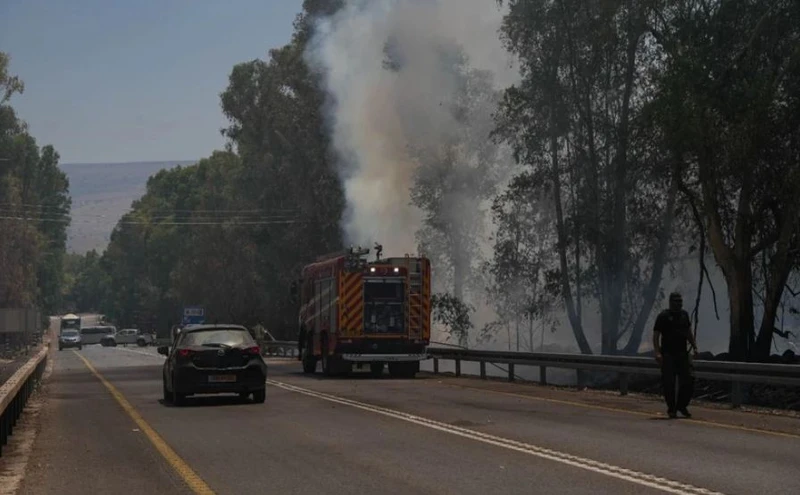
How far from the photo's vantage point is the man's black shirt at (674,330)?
19.1m

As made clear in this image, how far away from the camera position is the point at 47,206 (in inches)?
5443

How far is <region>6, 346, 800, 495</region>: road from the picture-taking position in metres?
11.5

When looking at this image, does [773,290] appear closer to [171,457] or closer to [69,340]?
[171,457]

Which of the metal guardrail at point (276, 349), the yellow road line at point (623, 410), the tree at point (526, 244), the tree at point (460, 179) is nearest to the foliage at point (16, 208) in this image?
the metal guardrail at point (276, 349)

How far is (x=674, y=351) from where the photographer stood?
1906cm

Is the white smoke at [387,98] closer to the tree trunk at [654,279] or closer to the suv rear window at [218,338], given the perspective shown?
the tree trunk at [654,279]

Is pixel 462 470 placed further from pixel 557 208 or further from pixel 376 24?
pixel 376 24

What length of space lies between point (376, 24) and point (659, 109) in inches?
1047

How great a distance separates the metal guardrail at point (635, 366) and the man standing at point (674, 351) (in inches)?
97.5

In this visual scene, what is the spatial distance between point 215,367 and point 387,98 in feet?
109

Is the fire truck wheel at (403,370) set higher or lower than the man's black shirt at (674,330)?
lower

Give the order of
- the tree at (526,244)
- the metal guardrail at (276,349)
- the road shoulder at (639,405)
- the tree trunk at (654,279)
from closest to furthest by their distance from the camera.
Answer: the road shoulder at (639,405) → the tree trunk at (654,279) → the tree at (526,244) → the metal guardrail at (276,349)

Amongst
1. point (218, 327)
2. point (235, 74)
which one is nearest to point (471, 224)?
point (235, 74)

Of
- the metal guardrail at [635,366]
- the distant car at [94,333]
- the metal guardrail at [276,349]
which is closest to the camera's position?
the metal guardrail at [635,366]
